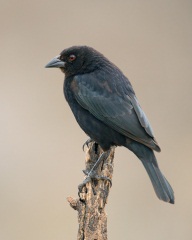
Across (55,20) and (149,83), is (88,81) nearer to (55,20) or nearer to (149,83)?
(149,83)

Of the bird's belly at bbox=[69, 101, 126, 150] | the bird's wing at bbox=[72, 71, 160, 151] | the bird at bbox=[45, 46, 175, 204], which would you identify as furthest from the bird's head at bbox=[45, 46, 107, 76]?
the bird's belly at bbox=[69, 101, 126, 150]

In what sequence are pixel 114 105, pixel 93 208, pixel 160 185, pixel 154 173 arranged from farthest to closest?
pixel 114 105 < pixel 154 173 < pixel 160 185 < pixel 93 208

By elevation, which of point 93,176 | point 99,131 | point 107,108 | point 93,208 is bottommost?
point 93,208

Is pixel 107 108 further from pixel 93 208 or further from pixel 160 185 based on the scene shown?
pixel 93 208

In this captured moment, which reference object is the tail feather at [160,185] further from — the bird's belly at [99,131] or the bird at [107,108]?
the bird's belly at [99,131]

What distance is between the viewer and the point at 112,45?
1248cm

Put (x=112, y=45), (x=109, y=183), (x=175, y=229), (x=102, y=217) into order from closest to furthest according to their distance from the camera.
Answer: (x=102, y=217), (x=109, y=183), (x=175, y=229), (x=112, y=45)

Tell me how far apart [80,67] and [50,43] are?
16.3 ft

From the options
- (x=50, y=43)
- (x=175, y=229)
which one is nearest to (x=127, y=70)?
(x=50, y=43)

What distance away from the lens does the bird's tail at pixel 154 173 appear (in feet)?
22.7

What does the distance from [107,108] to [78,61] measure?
2.29ft

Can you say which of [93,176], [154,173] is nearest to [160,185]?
[154,173]

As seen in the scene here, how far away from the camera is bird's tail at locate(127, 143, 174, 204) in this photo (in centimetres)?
693

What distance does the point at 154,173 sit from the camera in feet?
23.3
